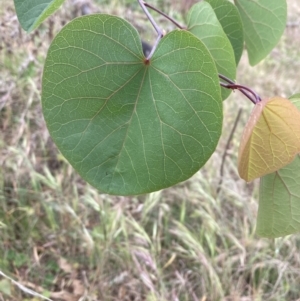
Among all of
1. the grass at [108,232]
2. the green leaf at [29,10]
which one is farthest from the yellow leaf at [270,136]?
the grass at [108,232]

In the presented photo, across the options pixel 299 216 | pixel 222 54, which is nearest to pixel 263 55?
pixel 222 54

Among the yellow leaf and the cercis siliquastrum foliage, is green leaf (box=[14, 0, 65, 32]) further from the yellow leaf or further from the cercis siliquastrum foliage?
the yellow leaf

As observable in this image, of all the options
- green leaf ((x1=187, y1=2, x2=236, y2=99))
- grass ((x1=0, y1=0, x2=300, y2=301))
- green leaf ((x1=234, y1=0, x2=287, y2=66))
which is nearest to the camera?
green leaf ((x1=187, y1=2, x2=236, y2=99))

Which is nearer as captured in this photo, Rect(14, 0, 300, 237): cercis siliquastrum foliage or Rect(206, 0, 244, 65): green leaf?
Rect(14, 0, 300, 237): cercis siliquastrum foliage

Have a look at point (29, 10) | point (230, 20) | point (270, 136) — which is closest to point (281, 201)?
point (270, 136)

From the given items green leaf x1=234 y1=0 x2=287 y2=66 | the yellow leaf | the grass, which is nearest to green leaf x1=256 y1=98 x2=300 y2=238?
the yellow leaf

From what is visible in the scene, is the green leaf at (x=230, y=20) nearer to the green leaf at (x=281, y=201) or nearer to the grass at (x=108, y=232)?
the green leaf at (x=281, y=201)
